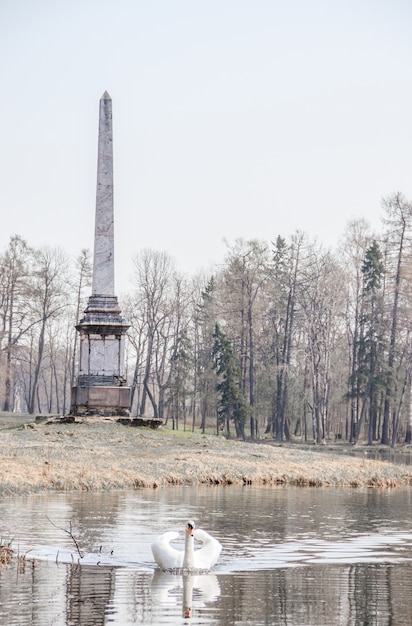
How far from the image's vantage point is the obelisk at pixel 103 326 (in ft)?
151

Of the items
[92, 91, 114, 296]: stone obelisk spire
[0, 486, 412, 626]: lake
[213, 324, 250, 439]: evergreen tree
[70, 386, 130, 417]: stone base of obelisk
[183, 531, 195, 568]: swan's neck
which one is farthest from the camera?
[213, 324, 250, 439]: evergreen tree

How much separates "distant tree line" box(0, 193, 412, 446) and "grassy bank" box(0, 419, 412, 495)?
1201 inches

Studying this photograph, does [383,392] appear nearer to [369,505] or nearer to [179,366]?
[179,366]

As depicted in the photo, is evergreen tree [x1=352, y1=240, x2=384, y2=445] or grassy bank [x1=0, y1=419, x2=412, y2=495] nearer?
grassy bank [x1=0, y1=419, x2=412, y2=495]

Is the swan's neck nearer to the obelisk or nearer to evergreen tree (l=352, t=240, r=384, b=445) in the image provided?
the obelisk

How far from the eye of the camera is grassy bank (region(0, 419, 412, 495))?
2967 cm

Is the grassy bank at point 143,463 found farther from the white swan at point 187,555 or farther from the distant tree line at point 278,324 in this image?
the distant tree line at point 278,324

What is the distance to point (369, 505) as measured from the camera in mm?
27859

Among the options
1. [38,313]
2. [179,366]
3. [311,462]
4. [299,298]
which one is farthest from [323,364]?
[311,462]

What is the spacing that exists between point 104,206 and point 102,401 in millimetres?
7554

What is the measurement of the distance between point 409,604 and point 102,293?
34068mm

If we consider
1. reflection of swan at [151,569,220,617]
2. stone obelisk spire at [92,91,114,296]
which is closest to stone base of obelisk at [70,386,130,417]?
stone obelisk spire at [92,91,114,296]

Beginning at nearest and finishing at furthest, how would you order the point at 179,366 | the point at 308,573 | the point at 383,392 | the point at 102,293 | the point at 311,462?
the point at 308,573 → the point at 311,462 → the point at 102,293 → the point at 383,392 → the point at 179,366

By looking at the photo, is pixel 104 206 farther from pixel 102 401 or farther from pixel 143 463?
pixel 143 463
